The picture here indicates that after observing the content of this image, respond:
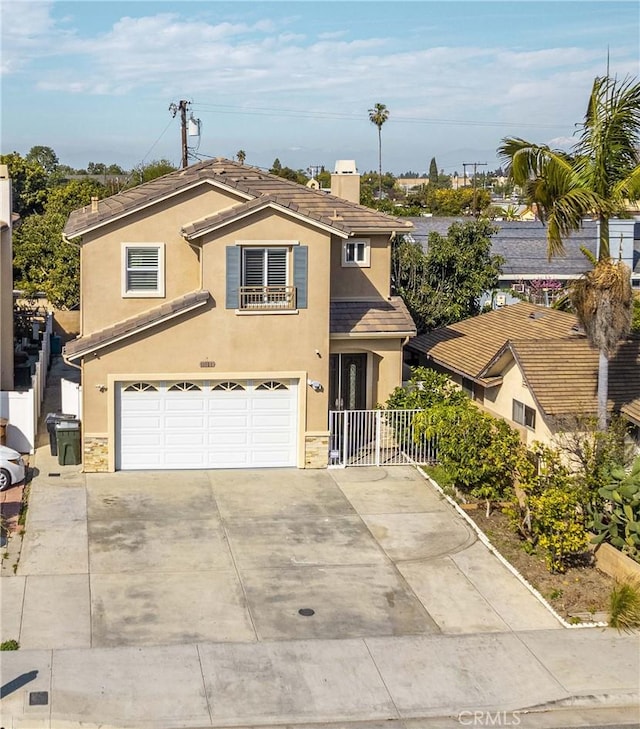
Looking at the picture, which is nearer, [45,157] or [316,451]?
[316,451]

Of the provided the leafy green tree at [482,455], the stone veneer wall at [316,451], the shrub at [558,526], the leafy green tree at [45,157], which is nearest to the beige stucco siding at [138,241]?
the stone veneer wall at [316,451]

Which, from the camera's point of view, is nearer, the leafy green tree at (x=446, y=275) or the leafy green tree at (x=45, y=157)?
the leafy green tree at (x=446, y=275)

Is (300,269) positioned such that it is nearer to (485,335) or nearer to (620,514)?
(485,335)

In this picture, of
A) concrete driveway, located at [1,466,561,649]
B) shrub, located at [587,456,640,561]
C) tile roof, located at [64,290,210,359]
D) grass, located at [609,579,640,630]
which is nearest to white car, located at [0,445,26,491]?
concrete driveway, located at [1,466,561,649]

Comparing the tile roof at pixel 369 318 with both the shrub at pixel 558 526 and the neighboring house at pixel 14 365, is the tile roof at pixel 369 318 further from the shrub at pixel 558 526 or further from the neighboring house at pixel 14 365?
the shrub at pixel 558 526

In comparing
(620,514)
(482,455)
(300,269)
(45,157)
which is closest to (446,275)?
(300,269)

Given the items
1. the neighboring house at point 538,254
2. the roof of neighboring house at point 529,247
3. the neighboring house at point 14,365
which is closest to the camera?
the neighboring house at point 14,365

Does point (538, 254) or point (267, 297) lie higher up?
point (538, 254)
